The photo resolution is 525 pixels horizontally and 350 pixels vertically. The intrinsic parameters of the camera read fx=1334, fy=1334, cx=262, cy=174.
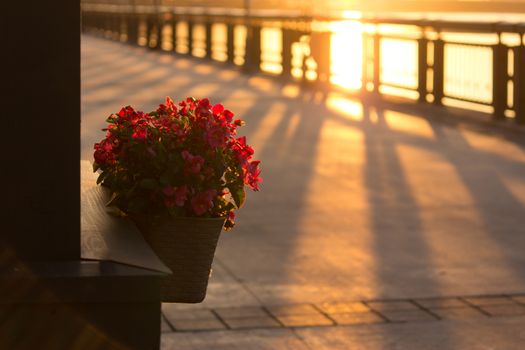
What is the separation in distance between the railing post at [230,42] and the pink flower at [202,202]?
85.0 ft

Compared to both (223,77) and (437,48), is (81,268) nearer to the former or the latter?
(437,48)

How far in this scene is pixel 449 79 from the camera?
17984 mm

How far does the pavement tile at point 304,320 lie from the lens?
651cm

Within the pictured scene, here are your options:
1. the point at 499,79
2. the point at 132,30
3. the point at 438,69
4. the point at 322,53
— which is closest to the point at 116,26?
the point at 132,30

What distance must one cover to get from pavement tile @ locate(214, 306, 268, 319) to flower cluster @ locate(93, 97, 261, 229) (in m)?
2.52

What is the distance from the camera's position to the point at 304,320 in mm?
6594

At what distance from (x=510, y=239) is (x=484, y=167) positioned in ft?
11.5

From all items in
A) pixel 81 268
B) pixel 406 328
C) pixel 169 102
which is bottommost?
pixel 406 328

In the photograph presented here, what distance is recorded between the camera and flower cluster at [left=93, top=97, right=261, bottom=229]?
3.86m

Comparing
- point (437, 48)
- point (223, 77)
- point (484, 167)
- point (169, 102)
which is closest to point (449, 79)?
point (437, 48)

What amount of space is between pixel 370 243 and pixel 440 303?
5.64 ft

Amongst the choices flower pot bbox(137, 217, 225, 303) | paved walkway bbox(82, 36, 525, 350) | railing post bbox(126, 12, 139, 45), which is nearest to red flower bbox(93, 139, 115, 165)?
flower pot bbox(137, 217, 225, 303)

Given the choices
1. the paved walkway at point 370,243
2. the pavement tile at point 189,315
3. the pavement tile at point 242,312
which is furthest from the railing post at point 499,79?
the pavement tile at point 189,315

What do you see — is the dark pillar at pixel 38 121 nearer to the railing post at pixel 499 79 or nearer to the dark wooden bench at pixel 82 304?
the dark wooden bench at pixel 82 304
